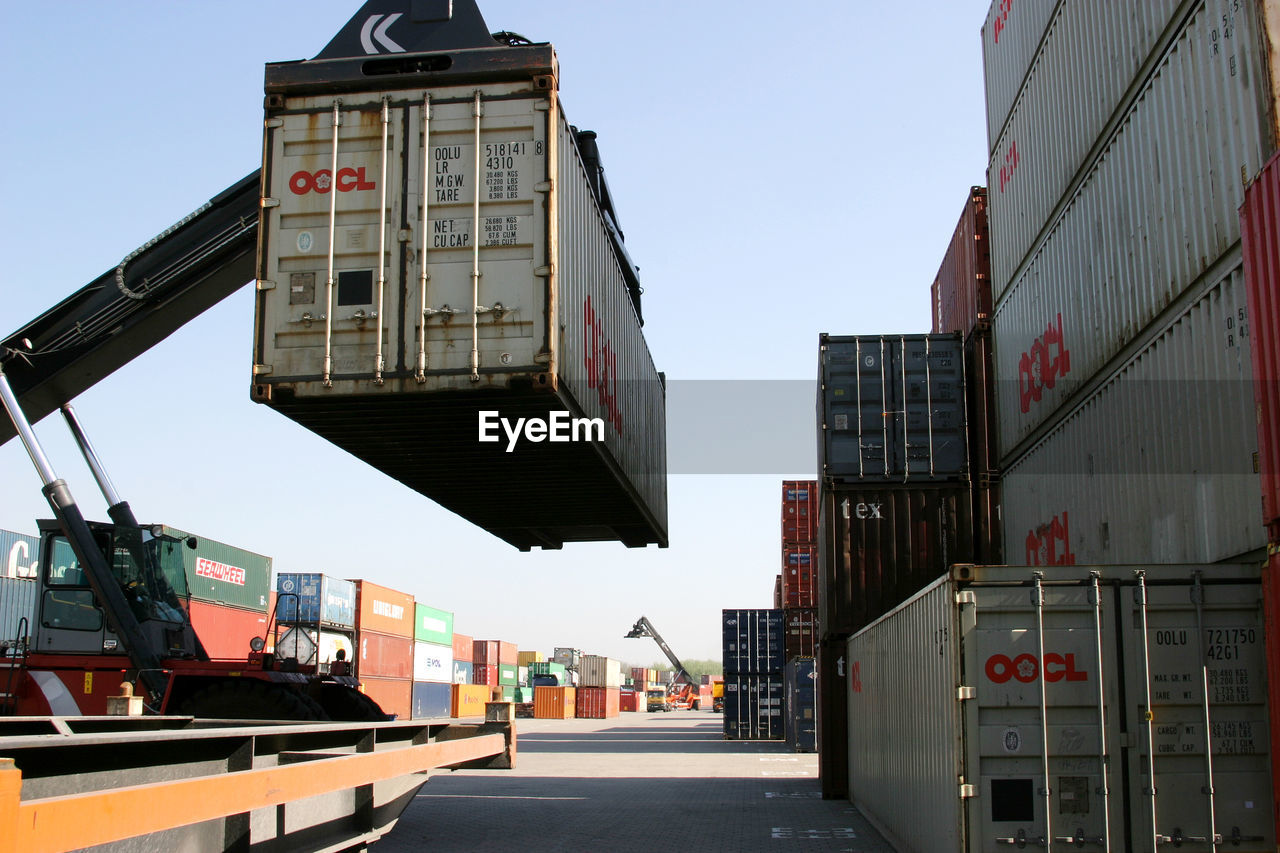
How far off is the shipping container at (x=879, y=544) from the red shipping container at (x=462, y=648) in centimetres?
3996

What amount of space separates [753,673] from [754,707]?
4.29ft

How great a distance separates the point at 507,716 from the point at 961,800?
332 cm

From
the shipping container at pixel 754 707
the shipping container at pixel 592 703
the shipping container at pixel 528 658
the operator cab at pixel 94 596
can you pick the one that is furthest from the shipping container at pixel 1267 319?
the shipping container at pixel 528 658

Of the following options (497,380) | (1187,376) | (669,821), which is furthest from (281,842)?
(669,821)

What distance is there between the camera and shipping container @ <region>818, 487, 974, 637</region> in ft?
56.1

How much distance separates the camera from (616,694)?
247 ft

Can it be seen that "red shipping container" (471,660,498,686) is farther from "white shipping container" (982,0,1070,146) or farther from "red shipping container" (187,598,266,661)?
"white shipping container" (982,0,1070,146)

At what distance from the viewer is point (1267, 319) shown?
7.09 m

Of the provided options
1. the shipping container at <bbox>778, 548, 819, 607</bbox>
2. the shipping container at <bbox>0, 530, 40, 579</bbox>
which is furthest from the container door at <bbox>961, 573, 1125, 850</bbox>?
the shipping container at <bbox>778, 548, 819, 607</bbox>

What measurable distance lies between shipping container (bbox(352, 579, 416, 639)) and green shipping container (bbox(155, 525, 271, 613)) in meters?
14.2

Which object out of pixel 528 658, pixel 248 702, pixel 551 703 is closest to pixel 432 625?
pixel 551 703

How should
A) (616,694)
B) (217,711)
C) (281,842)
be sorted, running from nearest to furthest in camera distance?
(281,842) → (217,711) → (616,694)

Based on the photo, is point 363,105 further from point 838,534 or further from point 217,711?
point 838,534

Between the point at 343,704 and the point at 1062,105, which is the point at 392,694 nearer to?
the point at 343,704
